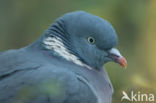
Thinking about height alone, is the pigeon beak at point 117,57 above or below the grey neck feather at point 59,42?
below

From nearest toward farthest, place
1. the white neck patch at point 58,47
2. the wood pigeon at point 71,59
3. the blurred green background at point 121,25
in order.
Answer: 1. the blurred green background at point 121,25
2. the wood pigeon at point 71,59
3. the white neck patch at point 58,47

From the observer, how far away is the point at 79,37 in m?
4.06

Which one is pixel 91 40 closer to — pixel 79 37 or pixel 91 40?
pixel 91 40

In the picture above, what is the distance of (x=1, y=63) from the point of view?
385 cm

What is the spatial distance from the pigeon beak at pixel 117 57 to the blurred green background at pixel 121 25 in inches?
2.9

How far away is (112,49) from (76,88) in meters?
0.64

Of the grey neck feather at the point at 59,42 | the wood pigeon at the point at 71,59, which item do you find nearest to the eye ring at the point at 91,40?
the wood pigeon at the point at 71,59

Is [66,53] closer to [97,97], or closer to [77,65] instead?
[77,65]

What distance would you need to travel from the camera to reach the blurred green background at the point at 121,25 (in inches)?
132

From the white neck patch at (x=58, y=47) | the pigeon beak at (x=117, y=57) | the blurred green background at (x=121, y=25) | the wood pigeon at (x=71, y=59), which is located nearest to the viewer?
the blurred green background at (x=121, y=25)

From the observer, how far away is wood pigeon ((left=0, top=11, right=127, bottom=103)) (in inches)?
143

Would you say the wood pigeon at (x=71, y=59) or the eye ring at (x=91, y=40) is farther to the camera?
the eye ring at (x=91, y=40)

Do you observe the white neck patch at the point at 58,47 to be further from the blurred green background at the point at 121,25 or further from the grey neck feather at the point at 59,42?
the blurred green background at the point at 121,25

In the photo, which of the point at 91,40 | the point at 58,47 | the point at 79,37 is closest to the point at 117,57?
the point at 91,40
